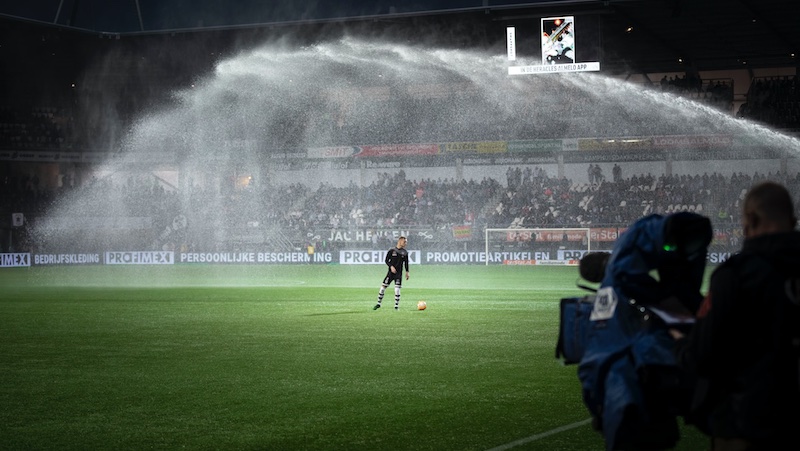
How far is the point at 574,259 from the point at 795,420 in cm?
4037

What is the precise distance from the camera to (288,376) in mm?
11805

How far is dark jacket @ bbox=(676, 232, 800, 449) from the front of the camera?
3.49 m

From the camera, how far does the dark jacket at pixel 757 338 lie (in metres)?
3.49

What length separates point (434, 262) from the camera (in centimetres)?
4688

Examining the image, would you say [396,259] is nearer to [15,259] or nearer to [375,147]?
[375,147]

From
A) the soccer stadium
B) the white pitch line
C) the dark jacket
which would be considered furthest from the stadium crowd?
the dark jacket

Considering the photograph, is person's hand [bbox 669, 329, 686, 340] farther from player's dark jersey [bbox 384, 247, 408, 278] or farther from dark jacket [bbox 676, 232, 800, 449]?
player's dark jersey [bbox 384, 247, 408, 278]

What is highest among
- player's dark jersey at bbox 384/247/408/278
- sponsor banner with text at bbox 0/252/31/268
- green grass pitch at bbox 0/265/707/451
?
player's dark jersey at bbox 384/247/408/278

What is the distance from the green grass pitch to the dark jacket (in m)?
4.13

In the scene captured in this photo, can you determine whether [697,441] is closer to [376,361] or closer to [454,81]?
[376,361]

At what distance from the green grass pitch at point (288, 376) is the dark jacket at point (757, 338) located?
163 inches

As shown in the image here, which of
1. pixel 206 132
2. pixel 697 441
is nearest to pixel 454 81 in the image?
pixel 206 132

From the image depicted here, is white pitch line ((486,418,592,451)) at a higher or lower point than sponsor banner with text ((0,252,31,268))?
higher

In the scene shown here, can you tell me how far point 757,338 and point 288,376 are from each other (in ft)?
28.9
